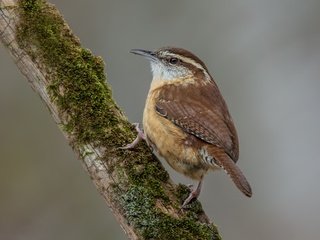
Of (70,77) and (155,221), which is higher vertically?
(70,77)

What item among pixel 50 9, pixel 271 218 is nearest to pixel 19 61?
pixel 50 9

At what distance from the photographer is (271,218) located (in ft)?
35.4

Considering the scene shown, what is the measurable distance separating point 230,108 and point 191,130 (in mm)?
6176

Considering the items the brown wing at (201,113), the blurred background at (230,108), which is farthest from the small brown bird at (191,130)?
the blurred background at (230,108)

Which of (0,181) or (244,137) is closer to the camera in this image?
(0,181)

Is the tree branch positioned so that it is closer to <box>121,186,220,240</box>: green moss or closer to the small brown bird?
<box>121,186,220,240</box>: green moss

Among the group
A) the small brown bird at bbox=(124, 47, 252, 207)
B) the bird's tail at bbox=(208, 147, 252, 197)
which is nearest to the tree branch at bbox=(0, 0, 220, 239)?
the small brown bird at bbox=(124, 47, 252, 207)

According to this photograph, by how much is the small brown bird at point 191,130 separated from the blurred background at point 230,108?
12.2 ft

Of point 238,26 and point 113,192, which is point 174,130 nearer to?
point 113,192

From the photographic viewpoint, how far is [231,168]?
5.35 meters

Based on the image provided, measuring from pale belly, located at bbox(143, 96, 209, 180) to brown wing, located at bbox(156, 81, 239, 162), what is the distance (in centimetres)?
7

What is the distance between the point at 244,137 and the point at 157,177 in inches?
248

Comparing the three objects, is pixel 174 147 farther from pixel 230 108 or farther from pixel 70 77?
pixel 230 108

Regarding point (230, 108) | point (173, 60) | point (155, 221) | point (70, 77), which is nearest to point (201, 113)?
point (173, 60)
